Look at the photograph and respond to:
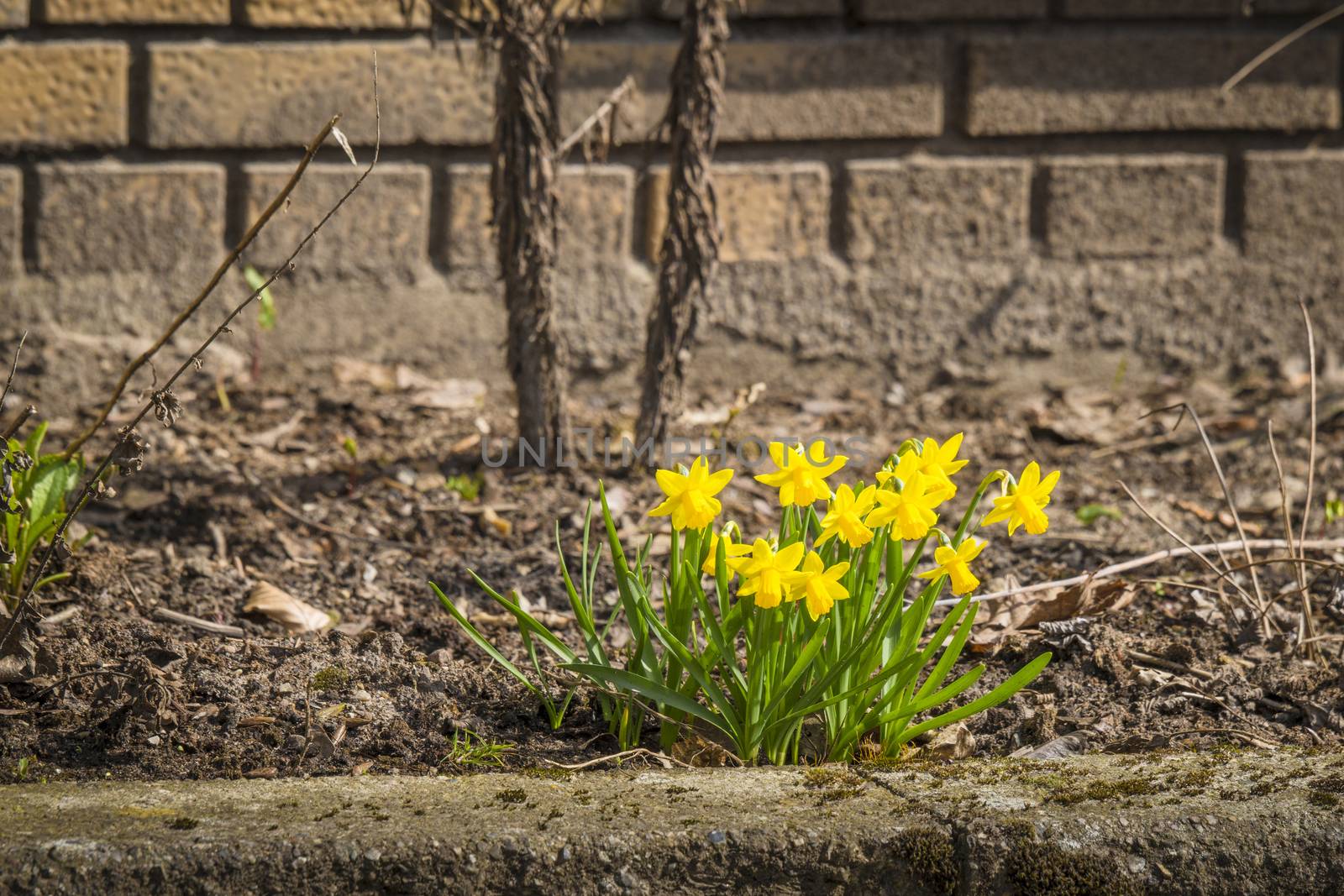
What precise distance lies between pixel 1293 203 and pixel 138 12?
10.8ft

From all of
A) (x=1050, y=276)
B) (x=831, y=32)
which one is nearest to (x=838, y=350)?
(x=1050, y=276)

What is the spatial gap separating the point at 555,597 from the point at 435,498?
56 centimetres

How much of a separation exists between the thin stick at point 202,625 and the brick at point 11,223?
176cm

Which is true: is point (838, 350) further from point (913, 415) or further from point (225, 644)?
point (225, 644)

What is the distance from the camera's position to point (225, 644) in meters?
1.95

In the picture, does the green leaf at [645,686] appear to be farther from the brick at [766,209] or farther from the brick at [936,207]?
the brick at [936,207]

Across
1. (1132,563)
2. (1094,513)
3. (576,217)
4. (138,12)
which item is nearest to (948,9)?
(576,217)

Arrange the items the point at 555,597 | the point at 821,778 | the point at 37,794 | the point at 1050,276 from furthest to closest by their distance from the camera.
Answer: the point at 1050,276
the point at 555,597
the point at 821,778
the point at 37,794

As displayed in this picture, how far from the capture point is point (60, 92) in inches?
131

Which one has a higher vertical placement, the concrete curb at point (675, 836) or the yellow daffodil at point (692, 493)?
the yellow daffodil at point (692, 493)

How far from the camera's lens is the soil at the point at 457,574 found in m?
1.71

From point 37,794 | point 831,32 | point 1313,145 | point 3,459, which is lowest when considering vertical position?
point 37,794

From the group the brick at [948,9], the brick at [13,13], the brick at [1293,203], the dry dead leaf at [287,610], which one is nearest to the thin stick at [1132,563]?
the dry dead leaf at [287,610]

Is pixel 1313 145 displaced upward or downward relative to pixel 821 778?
upward
